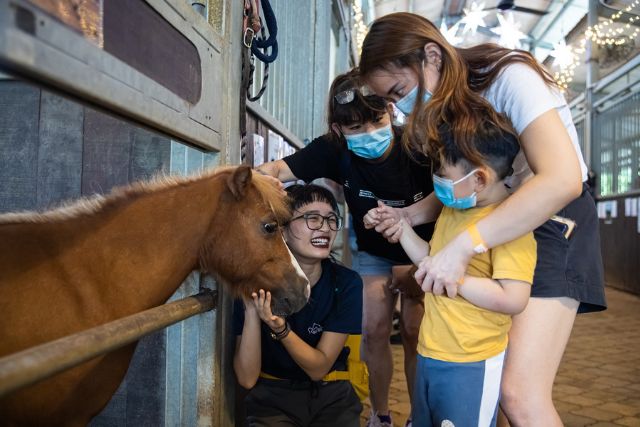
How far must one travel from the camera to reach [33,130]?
216cm

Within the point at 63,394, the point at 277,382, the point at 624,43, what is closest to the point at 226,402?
the point at 277,382

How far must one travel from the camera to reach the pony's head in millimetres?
1663

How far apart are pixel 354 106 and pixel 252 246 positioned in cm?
88

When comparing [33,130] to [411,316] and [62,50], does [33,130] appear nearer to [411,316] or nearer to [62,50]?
[62,50]

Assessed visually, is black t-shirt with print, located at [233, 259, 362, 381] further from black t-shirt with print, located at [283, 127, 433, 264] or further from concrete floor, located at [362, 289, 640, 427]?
concrete floor, located at [362, 289, 640, 427]

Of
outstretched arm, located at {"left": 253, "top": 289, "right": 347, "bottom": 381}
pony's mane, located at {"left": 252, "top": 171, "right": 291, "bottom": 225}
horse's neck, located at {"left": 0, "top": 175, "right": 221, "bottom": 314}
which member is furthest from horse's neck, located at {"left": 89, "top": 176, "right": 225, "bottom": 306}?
outstretched arm, located at {"left": 253, "top": 289, "right": 347, "bottom": 381}

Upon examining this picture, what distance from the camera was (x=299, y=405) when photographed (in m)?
2.04

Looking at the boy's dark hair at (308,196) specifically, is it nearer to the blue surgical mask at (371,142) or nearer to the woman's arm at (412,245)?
the blue surgical mask at (371,142)

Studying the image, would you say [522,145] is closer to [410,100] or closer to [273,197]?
[410,100]

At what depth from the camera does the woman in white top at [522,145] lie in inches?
59.5

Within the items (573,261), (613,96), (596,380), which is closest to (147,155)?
(573,261)

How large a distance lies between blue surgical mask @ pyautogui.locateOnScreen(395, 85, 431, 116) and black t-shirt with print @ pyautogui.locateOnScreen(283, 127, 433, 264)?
1.67 feet

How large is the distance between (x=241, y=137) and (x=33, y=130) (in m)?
0.86

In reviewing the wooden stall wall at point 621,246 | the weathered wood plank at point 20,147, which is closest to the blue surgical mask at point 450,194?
the weathered wood plank at point 20,147
